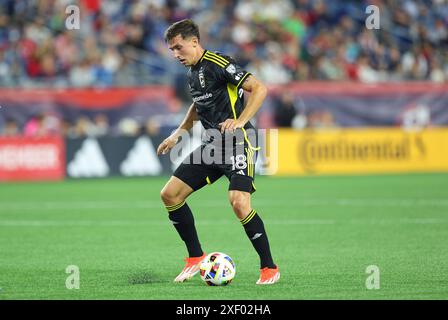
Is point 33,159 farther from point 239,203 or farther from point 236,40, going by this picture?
point 239,203

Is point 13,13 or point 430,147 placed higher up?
point 13,13

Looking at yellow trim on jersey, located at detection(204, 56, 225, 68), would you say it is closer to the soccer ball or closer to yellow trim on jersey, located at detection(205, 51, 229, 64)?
yellow trim on jersey, located at detection(205, 51, 229, 64)

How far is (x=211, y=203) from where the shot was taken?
16406 millimetres

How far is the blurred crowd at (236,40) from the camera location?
22.8 metres

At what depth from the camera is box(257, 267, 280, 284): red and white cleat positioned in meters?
8.23

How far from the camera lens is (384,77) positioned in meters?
24.8

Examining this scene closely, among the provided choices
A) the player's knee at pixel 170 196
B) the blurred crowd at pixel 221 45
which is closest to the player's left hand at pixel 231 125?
the player's knee at pixel 170 196

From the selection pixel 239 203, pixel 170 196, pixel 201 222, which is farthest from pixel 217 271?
pixel 201 222

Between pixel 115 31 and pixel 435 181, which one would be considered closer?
pixel 435 181

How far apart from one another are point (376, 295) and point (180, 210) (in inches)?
87.7

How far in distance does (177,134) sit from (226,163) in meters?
0.72

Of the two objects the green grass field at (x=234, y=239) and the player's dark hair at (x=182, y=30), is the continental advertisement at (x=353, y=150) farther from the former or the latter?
the player's dark hair at (x=182, y=30)
